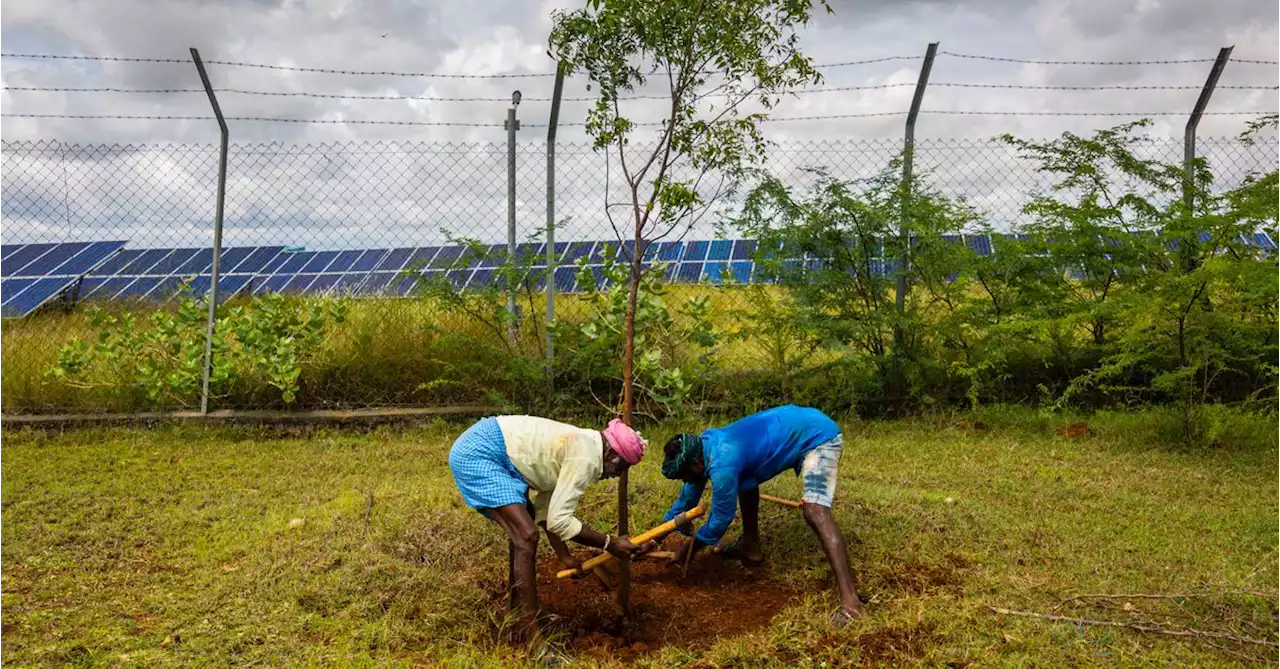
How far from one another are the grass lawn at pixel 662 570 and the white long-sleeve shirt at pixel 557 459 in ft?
1.92

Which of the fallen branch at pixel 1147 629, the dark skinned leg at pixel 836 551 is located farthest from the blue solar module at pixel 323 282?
the fallen branch at pixel 1147 629

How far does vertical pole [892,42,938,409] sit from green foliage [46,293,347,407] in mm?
4290

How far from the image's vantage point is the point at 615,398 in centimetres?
832

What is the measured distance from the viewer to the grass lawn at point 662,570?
4062 millimetres

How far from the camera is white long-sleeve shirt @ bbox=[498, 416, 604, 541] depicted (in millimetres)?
4207

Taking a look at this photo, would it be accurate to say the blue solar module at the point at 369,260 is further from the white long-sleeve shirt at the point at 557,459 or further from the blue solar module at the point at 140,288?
the white long-sleeve shirt at the point at 557,459

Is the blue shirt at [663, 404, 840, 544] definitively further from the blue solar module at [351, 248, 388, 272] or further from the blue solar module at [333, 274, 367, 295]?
the blue solar module at [351, 248, 388, 272]

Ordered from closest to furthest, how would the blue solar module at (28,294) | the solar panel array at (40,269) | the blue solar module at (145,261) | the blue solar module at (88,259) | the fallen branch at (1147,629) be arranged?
the fallen branch at (1147,629), the blue solar module at (28,294), the solar panel array at (40,269), the blue solar module at (145,261), the blue solar module at (88,259)

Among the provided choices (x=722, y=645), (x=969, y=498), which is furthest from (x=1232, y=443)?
(x=722, y=645)

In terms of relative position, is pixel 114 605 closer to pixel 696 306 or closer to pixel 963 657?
pixel 963 657

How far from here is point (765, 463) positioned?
4828mm

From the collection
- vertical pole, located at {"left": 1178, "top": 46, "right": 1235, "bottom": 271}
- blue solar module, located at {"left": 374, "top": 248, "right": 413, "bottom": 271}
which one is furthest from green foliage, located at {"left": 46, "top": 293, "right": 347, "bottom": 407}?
vertical pole, located at {"left": 1178, "top": 46, "right": 1235, "bottom": 271}

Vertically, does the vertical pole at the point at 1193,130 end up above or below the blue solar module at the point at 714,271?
above

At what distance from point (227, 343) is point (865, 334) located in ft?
16.2
